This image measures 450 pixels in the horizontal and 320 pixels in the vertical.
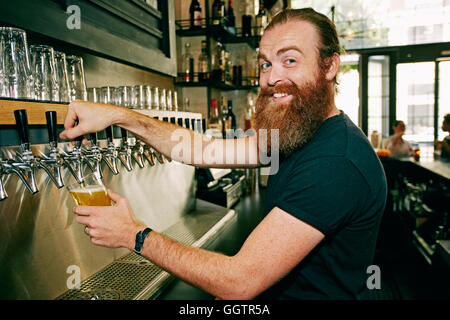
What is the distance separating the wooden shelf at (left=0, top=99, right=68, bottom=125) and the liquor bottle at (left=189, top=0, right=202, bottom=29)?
1.75 meters

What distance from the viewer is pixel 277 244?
836mm

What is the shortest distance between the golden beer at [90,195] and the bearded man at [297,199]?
0.04 m

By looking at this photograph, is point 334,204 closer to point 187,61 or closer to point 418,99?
point 187,61

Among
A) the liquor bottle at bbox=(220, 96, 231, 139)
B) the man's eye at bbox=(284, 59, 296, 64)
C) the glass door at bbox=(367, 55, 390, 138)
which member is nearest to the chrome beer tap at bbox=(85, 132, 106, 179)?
the man's eye at bbox=(284, 59, 296, 64)

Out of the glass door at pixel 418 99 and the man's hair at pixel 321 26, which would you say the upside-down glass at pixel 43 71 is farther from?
the glass door at pixel 418 99

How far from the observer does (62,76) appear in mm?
1128

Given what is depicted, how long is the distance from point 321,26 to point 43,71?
895mm

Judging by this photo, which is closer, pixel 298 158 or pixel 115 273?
pixel 298 158

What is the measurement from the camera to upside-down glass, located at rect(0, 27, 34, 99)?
2.94 ft

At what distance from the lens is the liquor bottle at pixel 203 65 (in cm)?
253

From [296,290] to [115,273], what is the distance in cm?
74
